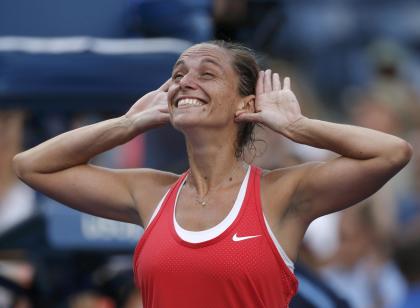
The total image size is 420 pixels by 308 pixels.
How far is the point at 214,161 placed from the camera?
4281mm

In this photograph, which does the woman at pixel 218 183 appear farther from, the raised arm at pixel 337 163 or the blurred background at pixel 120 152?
the blurred background at pixel 120 152

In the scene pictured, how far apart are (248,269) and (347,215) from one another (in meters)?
3.70

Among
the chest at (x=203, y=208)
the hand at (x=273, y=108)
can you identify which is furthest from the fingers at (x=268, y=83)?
the chest at (x=203, y=208)

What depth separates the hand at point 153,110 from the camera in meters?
4.40

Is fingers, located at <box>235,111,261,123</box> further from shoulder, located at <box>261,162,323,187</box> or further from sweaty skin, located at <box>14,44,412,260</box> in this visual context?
shoulder, located at <box>261,162,323,187</box>

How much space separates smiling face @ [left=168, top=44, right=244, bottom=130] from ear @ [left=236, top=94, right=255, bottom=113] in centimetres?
1

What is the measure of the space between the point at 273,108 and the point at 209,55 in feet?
0.93

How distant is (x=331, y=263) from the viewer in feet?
24.6

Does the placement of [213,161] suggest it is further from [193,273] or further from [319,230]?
[319,230]

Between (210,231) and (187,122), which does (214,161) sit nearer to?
(187,122)

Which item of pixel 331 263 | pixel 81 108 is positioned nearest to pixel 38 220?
pixel 81 108

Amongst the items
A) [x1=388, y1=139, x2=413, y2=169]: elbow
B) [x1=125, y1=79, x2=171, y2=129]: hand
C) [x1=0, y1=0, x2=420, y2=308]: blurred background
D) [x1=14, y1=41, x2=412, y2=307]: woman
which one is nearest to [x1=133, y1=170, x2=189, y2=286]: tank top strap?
[x1=14, y1=41, x2=412, y2=307]: woman

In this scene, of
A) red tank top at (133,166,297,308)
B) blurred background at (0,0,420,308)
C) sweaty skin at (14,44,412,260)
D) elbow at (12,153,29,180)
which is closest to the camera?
red tank top at (133,166,297,308)

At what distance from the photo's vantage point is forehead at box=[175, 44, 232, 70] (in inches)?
169
